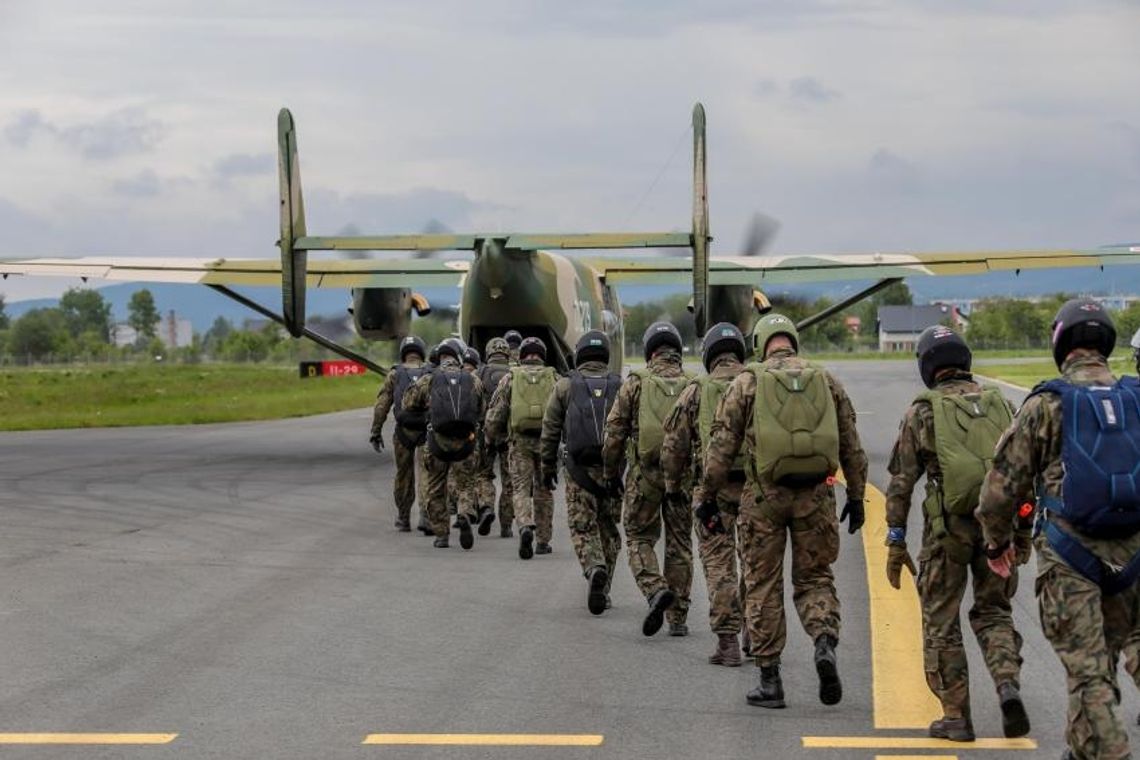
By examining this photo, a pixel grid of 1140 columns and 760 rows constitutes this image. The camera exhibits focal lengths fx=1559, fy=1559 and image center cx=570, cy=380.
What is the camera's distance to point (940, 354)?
7.92m

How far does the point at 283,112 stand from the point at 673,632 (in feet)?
47.2

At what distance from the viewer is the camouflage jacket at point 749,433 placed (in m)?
8.42

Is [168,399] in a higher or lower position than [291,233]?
lower

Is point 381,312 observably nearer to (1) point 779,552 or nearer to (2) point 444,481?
(2) point 444,481

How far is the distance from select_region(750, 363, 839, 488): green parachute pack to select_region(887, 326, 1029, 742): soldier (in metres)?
0.44

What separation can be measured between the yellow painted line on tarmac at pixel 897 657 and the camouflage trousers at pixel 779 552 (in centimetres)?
51

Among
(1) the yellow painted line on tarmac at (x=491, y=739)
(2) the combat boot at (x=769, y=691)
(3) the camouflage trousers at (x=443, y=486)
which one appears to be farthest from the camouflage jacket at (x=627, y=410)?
(3) the camouflage trousers at (x=443, y=486)

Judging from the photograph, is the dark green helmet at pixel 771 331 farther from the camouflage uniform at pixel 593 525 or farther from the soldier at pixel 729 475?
the camouflage uniform at pixel 593 525

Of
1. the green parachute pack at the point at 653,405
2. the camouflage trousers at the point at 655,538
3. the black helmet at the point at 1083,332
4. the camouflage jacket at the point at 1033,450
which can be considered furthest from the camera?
the green parachute pack at the point at 653,405

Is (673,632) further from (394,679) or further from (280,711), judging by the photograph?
Result: (280,711)

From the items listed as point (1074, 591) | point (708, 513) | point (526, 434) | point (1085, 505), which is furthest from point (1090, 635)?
point (526, 434)

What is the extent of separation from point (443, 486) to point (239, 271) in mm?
13820

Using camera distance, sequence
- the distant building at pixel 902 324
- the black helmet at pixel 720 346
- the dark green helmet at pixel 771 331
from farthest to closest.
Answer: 1. the distant building at pixel 902 324
2. the black helmet at pixel 720 346
3. the dark green helmet at pixel 771 331

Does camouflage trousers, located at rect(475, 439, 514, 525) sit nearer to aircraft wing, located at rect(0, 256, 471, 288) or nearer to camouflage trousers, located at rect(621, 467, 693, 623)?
camouflage trousers, located at rect(621, 467, 693, 623)
